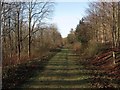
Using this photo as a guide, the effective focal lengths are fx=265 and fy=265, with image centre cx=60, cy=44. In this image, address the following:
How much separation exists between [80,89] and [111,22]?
18.6 m

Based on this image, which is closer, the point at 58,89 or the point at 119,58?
the point at 58,89

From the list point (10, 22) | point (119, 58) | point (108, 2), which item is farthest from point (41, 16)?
point (119, 58)

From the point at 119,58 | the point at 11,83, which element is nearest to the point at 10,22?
the point at 119,58

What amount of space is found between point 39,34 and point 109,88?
2085 inches

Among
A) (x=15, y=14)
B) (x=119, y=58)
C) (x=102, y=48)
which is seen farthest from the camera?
(x=102, y=48)

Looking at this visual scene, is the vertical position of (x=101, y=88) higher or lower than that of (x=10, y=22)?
lower

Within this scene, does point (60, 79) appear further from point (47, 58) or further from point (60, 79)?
point (47, 58)

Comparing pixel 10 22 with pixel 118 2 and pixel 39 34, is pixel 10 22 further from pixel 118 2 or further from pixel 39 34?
pixel 39 34

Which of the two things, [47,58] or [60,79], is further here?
[47,58]

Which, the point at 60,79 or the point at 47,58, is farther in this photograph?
the point at 47,58

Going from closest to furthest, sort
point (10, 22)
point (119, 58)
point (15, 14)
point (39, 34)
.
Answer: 1. point (119, 58)
2. point (15, 14)
3. point (10, 22)
4. point (39, 34)

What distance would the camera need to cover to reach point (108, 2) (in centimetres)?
2950

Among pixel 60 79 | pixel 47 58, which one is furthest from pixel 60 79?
pixel 47 58

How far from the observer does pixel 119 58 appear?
78.5 ft
